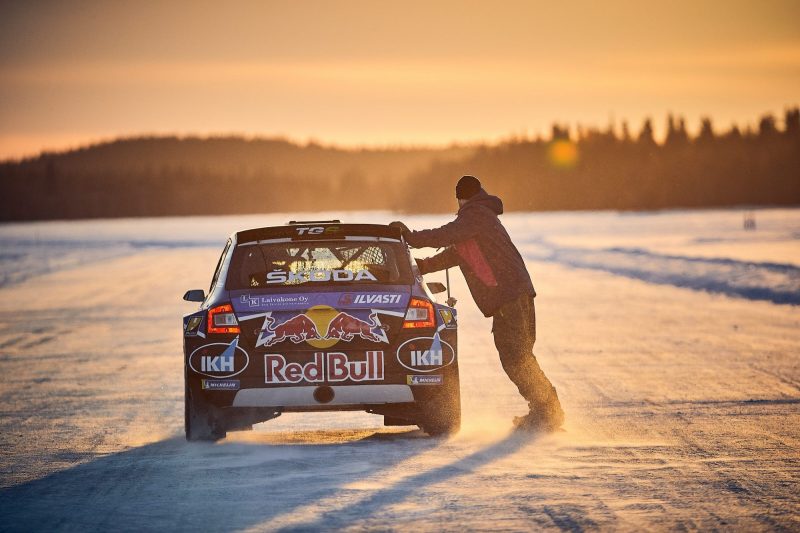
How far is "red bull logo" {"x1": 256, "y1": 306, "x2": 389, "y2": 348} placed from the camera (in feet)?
27.5

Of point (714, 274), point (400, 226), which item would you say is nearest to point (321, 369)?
point (400, 226)

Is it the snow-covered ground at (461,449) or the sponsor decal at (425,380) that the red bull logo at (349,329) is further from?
the snow-covered ground at (461,449)

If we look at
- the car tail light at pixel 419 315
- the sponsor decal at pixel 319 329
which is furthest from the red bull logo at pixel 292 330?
the car tail light at pixel 419 315

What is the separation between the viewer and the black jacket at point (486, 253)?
9.48 meters

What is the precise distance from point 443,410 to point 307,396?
0.99 meters

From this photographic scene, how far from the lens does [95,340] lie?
685 inches

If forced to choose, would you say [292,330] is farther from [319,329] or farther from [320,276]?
[320,276]

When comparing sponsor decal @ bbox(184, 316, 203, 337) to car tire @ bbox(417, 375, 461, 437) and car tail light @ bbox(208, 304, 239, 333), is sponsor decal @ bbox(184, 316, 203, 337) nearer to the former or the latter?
car tail light @ bbox(208, 304, 239, 333)

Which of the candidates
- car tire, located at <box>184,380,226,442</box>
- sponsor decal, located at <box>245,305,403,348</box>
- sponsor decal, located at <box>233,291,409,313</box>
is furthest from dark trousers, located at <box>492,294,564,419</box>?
car tire, located at <box>184,380,226,442</box>

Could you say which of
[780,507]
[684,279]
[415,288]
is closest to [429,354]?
[415,288]

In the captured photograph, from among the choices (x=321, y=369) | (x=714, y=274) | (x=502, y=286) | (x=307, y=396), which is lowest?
(x=714, y=274)

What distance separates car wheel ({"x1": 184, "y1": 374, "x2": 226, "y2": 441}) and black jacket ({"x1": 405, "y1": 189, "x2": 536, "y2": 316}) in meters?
2.03

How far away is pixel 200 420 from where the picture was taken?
28.3 feet

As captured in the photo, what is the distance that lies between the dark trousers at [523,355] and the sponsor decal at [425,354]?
35.8 inches
